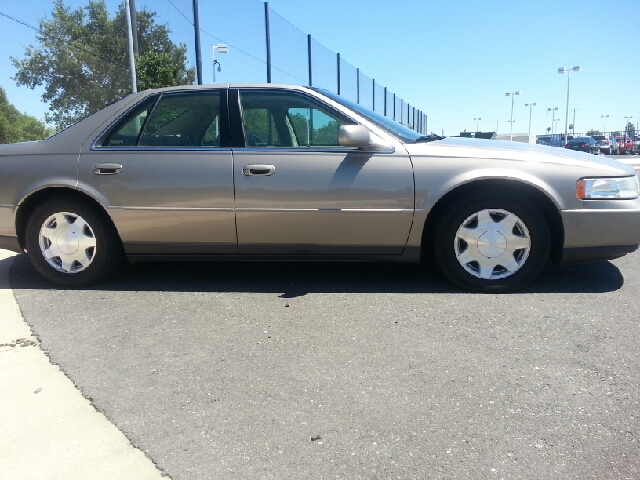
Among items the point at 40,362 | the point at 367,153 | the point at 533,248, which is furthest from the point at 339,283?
the point at 40,362

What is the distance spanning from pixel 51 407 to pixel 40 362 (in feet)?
1.78

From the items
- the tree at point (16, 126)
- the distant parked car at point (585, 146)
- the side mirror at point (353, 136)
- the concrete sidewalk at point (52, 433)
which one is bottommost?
the concrete sidewalk at point (52, 433)

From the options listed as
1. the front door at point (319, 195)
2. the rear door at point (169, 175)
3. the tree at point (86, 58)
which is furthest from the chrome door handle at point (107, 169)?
the tree at point (86, 58)

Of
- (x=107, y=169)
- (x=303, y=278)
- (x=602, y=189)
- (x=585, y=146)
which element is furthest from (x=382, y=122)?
(x=585, y=146)

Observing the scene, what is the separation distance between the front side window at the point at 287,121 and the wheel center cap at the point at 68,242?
1.50 m

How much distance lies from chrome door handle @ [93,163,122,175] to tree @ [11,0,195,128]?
36.8 ft

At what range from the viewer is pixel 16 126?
24.4m

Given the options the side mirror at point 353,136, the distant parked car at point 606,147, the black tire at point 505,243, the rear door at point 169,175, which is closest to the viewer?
the side mirror at point 353,136

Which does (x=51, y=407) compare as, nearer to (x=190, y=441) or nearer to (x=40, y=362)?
(x=40, y=362)

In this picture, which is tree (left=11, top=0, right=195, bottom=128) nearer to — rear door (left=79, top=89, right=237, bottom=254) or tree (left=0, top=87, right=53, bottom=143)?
tree (left=0, top=87, right=53, bottom=143)

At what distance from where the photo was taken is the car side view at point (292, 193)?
3.73 meters

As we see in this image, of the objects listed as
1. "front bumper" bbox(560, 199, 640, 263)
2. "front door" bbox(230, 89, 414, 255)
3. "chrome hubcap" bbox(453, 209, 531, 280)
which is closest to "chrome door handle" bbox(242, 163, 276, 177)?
"front door" bbox(230, 89, 414, 255)

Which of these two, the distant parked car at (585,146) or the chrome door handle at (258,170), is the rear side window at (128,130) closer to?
the chrome door handle at (258,170)

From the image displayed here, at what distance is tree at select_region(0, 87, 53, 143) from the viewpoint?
872 inches
